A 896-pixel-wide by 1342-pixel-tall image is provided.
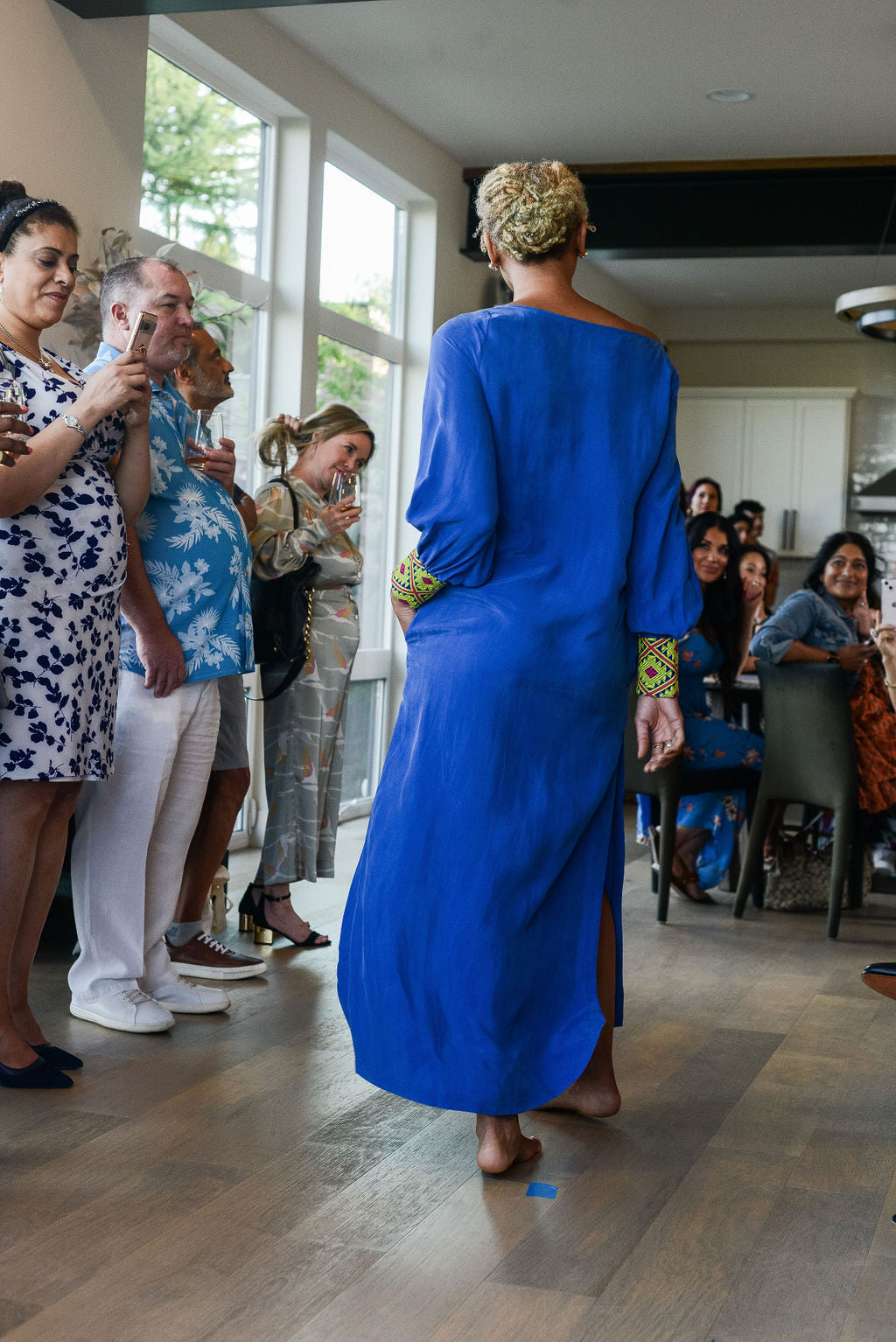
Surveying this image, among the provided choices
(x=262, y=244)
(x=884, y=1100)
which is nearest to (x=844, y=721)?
(x=884, y=1100)

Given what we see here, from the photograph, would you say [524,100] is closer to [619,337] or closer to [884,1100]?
[619,337]

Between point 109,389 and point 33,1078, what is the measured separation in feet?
4.17

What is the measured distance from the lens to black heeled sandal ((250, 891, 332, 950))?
400cm

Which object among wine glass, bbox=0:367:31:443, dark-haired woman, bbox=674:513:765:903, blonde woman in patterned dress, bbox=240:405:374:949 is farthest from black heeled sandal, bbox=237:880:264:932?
wine glass, bbox=0:367:31:443

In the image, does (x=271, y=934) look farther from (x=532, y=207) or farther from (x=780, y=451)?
(x=780, y=451)

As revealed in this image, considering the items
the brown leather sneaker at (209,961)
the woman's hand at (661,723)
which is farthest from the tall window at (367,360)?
the woman's hand at (661,723)

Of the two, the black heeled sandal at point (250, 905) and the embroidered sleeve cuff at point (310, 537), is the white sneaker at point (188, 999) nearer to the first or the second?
the black heeled sandal at point (250, 905)

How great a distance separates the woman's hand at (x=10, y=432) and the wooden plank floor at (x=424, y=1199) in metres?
1.14

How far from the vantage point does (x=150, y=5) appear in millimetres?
4148

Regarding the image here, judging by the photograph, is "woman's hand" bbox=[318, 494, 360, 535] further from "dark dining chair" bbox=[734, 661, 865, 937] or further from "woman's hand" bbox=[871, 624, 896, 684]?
"dark dining chair" bbox=[734, 661, 865, 937]

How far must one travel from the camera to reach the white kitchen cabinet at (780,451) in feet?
32.9

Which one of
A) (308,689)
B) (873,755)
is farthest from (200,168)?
(873,755)

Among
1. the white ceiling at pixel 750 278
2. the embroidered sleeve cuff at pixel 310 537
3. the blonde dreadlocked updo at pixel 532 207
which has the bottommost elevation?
the embroidered sleeve cuff at pixel 310 537

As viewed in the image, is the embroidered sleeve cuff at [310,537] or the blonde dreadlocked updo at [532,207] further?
the embroidered sleeve cuff at [310,537]
